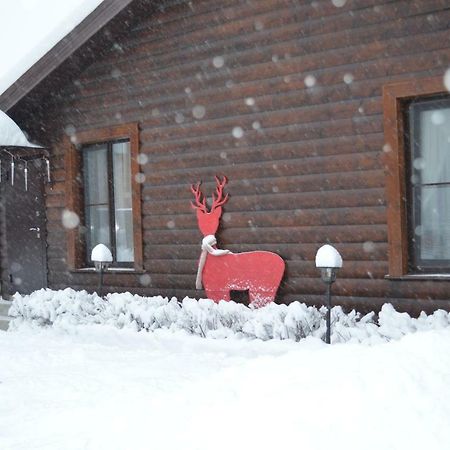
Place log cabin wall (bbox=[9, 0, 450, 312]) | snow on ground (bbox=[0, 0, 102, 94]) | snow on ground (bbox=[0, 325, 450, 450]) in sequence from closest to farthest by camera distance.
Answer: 1. snow on ground (bbox=[0, 325, 450, 450])
2. log cabin wall (bbox=[9, 0, 450, 312])
3. snow on ground (bbox=[0, 0, 102, 94])

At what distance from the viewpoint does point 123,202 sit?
381 inches

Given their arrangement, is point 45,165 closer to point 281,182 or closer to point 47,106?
point 47,106

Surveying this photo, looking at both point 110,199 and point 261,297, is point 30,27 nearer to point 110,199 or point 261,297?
point 110,199

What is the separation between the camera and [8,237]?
37.5 ft

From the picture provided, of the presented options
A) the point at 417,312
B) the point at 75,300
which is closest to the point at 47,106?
the point at 75,300

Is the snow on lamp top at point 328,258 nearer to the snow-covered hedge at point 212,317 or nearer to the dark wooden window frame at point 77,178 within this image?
the snow-covered hedge at point 212,317

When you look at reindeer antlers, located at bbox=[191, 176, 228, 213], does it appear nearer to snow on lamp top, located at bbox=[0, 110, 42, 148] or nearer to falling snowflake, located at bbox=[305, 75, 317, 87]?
falling snowflake, located at bbox=[305, 75, 317, 87]

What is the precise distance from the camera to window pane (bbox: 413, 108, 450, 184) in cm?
666

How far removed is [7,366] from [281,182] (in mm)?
3651

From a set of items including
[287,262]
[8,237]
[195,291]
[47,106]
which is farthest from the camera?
[8,237]

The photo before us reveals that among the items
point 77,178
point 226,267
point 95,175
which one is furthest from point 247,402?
point 77,178

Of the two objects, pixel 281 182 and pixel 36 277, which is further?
pixel 36 277

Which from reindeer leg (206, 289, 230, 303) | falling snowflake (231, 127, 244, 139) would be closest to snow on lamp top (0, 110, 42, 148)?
falling snowflake (231, 127, 244, 139)

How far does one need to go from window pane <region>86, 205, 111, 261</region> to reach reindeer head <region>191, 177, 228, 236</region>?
6.45 feet
